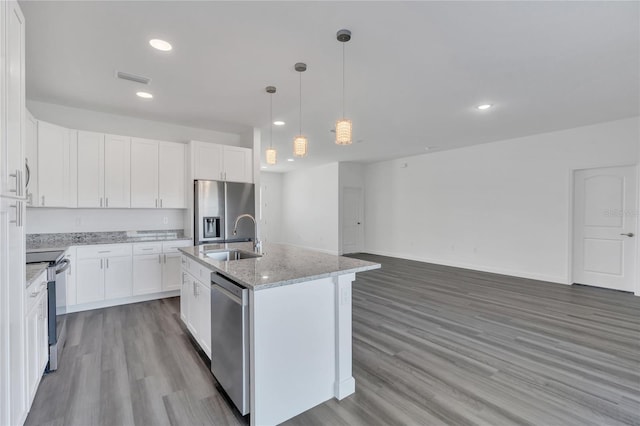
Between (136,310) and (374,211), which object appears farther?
(374,211)

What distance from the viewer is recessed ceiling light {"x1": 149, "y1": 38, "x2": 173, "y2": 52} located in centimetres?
244

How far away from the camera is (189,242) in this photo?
4.42 m

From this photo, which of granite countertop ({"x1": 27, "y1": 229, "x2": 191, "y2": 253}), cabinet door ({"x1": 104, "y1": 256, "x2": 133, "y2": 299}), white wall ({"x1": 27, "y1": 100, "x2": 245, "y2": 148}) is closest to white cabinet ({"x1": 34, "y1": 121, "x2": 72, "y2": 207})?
white wall ({"x1": 27, "y1": 100, "x2": 245, "y2": 148})

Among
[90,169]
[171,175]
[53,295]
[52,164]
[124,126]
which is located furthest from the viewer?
[171,175]

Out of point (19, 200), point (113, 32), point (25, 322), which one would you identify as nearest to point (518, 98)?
point (113, 32)

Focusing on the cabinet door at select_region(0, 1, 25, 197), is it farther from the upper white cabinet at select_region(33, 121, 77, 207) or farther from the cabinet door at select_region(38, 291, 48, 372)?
the upper white cabinet at select_region(33, 121, 77, 207)

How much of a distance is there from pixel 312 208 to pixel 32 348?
24.8 ft

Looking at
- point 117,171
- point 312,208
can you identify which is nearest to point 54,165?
point 117,171

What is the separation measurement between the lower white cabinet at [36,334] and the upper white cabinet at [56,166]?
2.00m

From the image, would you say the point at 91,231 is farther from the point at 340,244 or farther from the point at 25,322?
the point at 340,244

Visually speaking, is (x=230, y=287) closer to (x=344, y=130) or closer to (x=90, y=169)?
(x=344, y=130)

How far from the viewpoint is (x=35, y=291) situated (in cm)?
197

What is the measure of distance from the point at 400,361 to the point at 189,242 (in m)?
3.35

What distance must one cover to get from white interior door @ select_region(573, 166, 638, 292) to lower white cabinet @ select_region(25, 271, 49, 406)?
6.98 meters
